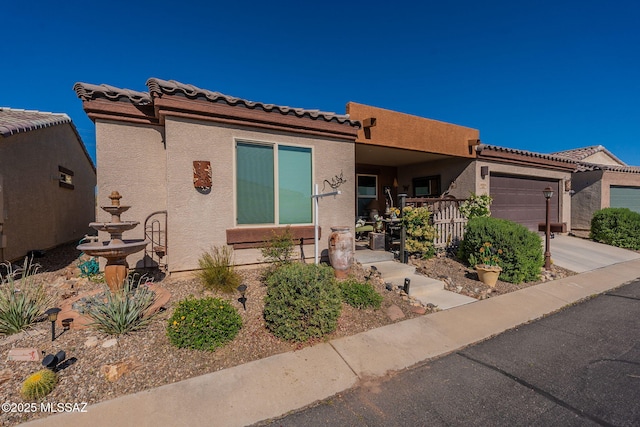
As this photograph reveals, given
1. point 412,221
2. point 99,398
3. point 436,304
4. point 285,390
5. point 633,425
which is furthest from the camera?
point 412,221

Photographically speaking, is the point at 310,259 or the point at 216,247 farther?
the point at 310,259

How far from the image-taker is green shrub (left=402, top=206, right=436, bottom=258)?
22.8 ft

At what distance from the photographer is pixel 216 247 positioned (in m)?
5.11

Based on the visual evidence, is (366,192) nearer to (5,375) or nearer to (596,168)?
(5,375)

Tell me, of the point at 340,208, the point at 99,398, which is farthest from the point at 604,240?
the point at 99,398

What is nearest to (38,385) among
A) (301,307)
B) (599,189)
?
(301,307)

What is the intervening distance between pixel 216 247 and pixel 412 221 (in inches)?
184

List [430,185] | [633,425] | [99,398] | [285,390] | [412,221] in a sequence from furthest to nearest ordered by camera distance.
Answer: [430,185], [412,221], [285,390], [99,398], [633,425]

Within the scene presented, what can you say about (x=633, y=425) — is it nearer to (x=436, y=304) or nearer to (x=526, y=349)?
(x=526, y=349)

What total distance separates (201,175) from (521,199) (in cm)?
1116

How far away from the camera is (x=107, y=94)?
4.84m

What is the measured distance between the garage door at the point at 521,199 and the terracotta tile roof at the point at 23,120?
502 inches

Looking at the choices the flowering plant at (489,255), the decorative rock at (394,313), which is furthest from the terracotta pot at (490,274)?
the decorative rock at (394,313)

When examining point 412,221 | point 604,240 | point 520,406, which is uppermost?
point 412,221
